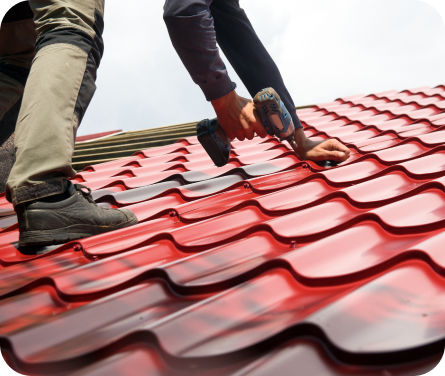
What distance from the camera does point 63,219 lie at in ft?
5.18

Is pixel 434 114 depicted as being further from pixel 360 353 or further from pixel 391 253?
pixel 360 353

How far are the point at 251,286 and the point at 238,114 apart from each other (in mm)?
1252

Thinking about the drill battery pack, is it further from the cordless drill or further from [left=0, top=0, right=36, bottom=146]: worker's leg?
[left=0, top=0, right=36, bottom=146]: worker's leg

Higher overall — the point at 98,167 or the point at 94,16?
the point at 94,16

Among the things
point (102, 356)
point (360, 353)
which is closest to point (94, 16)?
point (102, 356)

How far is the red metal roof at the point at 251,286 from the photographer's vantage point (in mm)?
753

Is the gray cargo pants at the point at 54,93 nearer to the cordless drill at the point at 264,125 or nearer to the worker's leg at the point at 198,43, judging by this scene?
the worker's leg at the point at 198,43

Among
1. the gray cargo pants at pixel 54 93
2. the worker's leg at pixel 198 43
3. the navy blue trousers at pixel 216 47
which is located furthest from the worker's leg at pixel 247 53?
the gray cargo pants at pixel 54 93

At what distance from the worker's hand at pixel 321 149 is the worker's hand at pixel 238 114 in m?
0.44

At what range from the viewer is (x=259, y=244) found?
4.33 feet

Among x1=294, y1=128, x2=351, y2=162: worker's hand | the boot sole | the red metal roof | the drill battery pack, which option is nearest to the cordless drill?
the drill battery pack

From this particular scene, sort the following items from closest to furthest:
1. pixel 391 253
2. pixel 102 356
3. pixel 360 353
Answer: pixel 360 353 < pixel 102 356 < pixel 391 253

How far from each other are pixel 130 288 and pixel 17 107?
1656mm

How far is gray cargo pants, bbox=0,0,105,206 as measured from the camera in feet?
4.87
